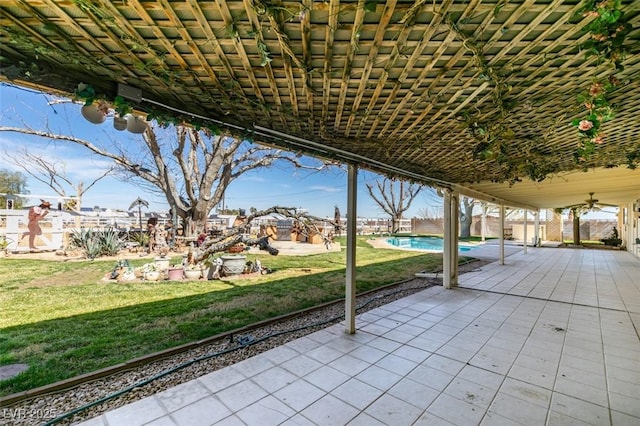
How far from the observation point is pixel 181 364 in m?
2.60

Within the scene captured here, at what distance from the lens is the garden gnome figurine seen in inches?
355

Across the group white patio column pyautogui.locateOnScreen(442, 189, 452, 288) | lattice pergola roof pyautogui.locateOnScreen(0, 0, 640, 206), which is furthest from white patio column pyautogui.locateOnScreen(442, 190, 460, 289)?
lattice pergola roof pyautogui.locateOnScreen(0, 0, 640, 206)

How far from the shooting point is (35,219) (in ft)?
29.9

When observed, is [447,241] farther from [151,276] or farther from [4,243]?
[4,243]

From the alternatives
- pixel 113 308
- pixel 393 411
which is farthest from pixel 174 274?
pixel 393 411

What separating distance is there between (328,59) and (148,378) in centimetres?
281

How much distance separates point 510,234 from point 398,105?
21897 mm

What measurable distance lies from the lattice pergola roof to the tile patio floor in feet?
6.86

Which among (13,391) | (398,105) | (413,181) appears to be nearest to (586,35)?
(398,105)

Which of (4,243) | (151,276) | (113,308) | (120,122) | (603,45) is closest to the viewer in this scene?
(603,45)

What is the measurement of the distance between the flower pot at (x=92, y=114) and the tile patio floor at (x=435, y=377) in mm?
1946

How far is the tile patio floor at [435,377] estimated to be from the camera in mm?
1917

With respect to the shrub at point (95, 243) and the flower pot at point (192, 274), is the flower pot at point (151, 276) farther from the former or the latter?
the shrub at point (95, 243)

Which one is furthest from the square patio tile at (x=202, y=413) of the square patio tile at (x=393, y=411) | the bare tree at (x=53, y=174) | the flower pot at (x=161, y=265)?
the bare tree at (x=53, y=174)
